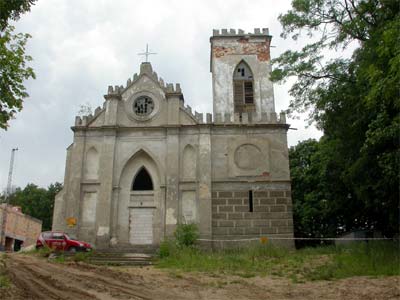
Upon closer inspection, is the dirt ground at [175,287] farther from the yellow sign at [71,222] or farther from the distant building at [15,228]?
the distant building at [15,228]

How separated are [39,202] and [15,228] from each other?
15.5 m

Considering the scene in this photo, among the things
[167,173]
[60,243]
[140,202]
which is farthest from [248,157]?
[60,243]

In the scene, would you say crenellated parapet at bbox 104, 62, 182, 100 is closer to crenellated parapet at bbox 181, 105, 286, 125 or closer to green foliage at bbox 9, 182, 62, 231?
A: crenellated parapet at bbox 181, 105, 286, 125

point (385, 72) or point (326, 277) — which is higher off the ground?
point (385, 72)

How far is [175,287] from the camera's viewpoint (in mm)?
12164

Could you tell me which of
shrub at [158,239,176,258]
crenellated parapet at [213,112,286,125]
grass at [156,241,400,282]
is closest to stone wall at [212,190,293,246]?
grass at [156,241,400,282]

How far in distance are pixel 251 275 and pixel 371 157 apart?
6184 millimetres

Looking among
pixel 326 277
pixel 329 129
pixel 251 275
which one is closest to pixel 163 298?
pixel 251 275

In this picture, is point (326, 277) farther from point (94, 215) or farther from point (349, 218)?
point (349, 218)

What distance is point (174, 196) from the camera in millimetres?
24016

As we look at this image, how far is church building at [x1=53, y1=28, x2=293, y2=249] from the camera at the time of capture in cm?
2364

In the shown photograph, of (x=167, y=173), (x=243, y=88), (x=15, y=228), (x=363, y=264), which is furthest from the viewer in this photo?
(x=15, y=228)

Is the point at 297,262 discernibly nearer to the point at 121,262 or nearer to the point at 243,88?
the point at 121,262

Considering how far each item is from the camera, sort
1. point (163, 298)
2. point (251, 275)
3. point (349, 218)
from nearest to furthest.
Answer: point (163, 298) < point (251, 275) < point (349, 218)
